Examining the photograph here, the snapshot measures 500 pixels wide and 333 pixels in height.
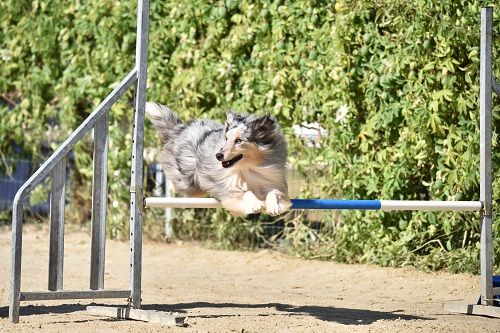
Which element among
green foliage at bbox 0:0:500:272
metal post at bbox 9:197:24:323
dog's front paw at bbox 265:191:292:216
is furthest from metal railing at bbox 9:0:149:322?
green foliage at bbox 0:0:500:272

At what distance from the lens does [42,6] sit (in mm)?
10438

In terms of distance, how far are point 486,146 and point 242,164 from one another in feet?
5.47

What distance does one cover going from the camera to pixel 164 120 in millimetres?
6742

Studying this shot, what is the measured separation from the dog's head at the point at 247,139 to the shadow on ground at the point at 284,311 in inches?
40.0

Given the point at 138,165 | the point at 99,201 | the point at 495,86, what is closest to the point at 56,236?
the point at 99,201

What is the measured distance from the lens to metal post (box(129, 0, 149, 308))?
19.2 ft

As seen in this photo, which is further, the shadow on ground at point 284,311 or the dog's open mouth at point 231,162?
the shadow on ground at point 284,311

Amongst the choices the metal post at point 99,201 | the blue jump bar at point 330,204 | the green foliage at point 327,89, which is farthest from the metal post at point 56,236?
the green foliage at point 327,89

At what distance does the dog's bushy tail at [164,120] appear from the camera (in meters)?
6.68

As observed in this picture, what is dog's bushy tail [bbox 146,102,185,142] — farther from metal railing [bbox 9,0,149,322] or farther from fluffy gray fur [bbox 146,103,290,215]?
metal railing [bbox 9,0,149,322]

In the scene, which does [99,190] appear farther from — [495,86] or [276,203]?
[495,86]

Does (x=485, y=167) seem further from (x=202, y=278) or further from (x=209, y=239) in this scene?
(x=209, y=239)

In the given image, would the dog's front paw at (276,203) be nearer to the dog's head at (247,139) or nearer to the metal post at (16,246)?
the dog's head at (247,139)

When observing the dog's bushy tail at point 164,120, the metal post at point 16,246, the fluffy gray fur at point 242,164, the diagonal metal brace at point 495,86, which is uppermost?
the diagonal metal brace at point 495,86
